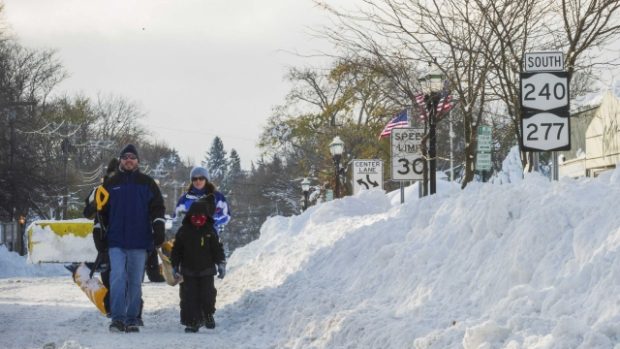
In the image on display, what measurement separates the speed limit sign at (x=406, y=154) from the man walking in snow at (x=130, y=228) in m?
7.95

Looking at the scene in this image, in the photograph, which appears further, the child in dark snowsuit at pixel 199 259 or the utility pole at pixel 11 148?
the utility pole at pixel 11 148

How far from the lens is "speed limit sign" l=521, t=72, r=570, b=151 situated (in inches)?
392

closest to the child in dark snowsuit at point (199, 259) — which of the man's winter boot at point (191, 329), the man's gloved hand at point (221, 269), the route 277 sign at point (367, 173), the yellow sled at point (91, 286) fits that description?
the man's gloved hand at point (221, 269)

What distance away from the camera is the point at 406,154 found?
1778 centimetres

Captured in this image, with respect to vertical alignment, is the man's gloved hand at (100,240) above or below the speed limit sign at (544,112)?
below

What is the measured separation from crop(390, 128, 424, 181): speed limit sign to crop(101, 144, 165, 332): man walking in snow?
795 centimetres

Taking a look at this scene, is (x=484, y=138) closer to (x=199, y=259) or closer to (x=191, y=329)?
(x=199, y=259)

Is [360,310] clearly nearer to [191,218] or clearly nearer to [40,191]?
[191,218]

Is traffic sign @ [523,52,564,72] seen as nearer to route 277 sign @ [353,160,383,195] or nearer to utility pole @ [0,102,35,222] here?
route 277 sign @ [353,160,383,195]

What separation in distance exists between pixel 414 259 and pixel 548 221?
179 cm

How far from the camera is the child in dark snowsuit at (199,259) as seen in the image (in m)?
10.4

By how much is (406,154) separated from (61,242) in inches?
443

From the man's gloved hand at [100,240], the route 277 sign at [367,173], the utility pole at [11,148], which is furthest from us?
the utility pole at [11,148]

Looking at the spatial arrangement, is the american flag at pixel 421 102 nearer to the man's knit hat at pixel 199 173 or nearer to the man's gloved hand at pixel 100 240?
the man's knit hat at pixel 199 173
